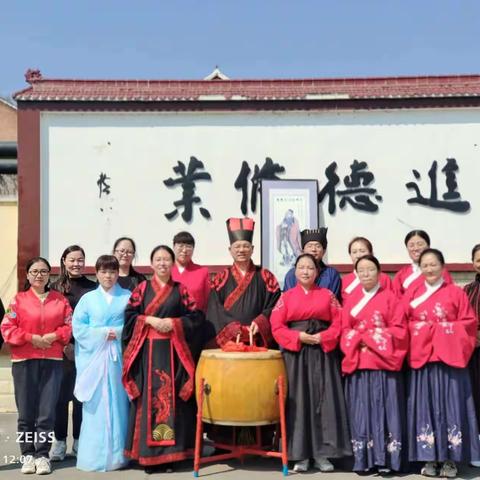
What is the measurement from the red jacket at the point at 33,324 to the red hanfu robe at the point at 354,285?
205cm

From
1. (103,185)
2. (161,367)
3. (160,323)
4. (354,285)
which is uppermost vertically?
(103,185)

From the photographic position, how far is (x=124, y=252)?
5.48m

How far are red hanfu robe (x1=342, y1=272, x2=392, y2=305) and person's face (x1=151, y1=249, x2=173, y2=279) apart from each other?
130 cm

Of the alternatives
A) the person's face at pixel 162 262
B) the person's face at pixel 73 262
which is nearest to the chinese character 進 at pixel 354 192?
the person's face at pixel 73 262

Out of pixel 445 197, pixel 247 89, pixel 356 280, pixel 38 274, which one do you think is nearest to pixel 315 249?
pixel 356 280

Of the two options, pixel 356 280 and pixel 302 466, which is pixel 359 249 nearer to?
pixel 356 280

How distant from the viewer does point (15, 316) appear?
15.4 feet

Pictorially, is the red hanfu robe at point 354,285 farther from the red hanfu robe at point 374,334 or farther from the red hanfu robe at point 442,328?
the red hanfu robe at point 442,328

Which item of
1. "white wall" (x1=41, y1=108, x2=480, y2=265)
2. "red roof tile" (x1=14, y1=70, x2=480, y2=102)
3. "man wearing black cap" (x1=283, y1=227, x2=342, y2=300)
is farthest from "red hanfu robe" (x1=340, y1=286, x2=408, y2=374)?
"red roof tile" (x1=14, y1=70, x2=480, y2=102)

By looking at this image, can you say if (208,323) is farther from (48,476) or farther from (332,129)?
(332,129)

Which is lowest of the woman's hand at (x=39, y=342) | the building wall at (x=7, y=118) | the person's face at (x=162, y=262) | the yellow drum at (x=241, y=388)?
the yellow drum at (x=241, y=388)

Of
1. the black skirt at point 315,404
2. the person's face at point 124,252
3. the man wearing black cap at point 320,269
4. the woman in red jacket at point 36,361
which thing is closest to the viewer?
the black skirt at point 315,404

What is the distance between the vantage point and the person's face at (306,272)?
4.61 m

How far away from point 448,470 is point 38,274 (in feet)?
10.4
